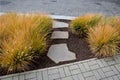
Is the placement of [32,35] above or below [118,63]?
above

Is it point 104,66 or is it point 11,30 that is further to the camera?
point 11,30

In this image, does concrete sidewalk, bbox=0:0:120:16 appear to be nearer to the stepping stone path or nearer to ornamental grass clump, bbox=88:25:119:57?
the stepping stone path

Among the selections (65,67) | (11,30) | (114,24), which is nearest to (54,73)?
(65,67)

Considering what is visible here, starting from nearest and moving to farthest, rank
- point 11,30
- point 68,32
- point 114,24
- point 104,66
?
point 104,66 → point 11,30 → point 114,24 → point 68,32

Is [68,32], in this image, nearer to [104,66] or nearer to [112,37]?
[112,37]

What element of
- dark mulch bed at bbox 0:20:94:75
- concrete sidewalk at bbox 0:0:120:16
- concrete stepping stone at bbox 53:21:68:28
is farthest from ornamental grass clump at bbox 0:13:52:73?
concrete sidewalk at bbox 0:0:120:16

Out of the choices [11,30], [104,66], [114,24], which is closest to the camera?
[104,66]

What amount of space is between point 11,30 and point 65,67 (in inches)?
50.7

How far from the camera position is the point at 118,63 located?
12.2 ft

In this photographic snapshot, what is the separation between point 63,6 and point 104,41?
12.2 ft

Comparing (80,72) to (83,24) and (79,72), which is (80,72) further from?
(83,24)

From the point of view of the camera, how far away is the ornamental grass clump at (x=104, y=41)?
386 cm

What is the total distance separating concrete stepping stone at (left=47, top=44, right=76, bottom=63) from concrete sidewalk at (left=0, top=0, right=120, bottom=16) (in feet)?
8.24

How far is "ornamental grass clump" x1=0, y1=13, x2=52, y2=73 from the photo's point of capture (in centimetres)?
326
